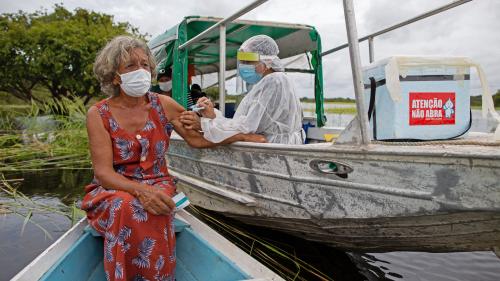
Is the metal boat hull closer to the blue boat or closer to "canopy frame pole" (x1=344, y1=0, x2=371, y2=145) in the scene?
"canopy frame pole" (x1=344, y1=0, x2=371, y2=145)

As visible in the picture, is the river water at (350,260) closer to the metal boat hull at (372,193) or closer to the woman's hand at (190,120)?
the metal boat hull at (372,193)

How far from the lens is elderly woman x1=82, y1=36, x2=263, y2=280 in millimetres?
2094

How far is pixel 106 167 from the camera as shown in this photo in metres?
2.23

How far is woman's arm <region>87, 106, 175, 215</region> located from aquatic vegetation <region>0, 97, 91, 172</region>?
5.24 metres

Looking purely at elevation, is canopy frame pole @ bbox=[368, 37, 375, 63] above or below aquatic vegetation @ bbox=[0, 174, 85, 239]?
above

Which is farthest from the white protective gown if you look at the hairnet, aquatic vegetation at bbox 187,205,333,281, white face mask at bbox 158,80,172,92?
white face mask at bbox 158,80,172,92

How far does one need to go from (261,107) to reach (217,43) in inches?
97.7

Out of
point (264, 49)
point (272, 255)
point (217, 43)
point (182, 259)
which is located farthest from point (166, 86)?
point (182, 259)

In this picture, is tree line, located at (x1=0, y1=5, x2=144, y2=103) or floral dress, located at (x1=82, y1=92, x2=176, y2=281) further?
tree line, located at (x1=0, y1=5, x2=144, y2=103)

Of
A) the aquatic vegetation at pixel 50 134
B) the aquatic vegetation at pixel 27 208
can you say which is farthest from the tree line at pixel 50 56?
the aquatic vegetation at pixel 27 208

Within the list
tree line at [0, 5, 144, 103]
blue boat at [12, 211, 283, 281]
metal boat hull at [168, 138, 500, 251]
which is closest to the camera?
metal boat hull at [168, 138, 500, 251]

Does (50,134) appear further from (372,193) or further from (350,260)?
(372,193)

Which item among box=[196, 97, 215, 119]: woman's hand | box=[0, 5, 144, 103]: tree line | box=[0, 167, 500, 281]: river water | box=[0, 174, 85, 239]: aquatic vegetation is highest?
box=[0, 5, 144, 103]: tree line

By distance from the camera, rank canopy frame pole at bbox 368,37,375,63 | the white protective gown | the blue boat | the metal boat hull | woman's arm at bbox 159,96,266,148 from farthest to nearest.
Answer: canopy frame pole at bbox 368,37,375,63 < the white protective gown < woman's arm at bbox 159,96,266,148 < the blue boat < the metal boat hull
